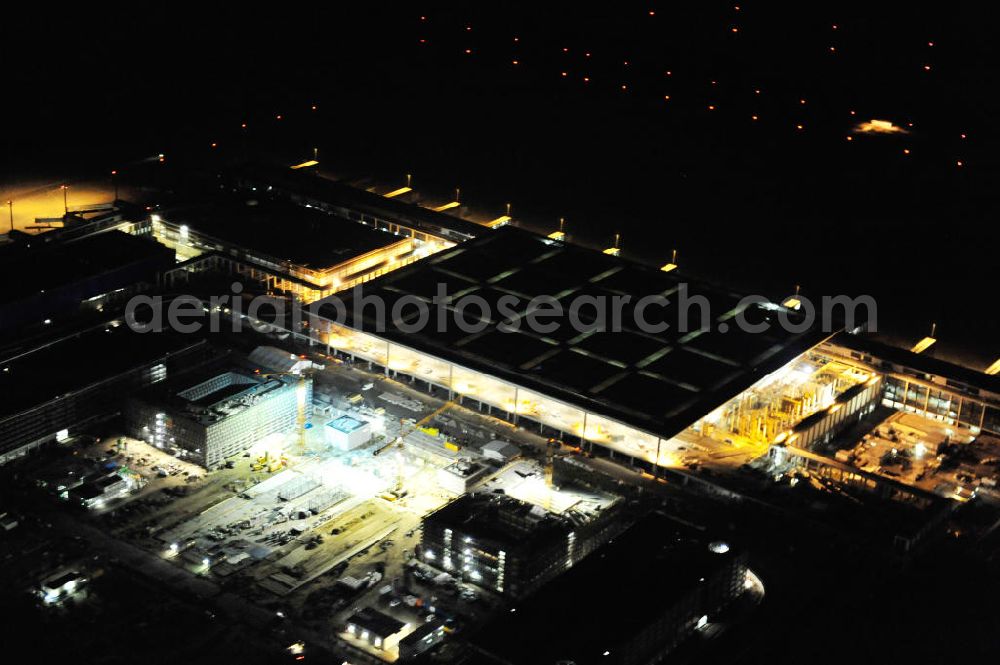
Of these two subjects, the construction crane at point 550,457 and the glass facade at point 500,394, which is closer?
the construction crane at point 550,457

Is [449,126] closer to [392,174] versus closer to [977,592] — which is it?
[392,174]

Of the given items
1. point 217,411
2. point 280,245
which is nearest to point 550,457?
point 217,411

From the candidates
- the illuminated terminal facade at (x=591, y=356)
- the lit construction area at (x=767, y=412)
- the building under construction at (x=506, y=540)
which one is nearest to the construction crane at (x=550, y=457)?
the illuminated terminal facade at (x=591, y=356)

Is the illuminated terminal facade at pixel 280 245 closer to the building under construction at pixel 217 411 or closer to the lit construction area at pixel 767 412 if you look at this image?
the building under construction at pixel 217 411

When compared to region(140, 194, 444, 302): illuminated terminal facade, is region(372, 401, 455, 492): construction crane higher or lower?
lower

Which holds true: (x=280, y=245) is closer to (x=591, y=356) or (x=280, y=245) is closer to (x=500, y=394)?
(x=500, y=394)

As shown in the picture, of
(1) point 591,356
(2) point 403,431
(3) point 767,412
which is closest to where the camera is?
(2) point 403,431

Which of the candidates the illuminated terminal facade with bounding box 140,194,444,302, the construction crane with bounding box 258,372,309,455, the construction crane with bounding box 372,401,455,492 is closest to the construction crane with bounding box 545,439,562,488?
the construction crane with bounding box 372,401,455,492

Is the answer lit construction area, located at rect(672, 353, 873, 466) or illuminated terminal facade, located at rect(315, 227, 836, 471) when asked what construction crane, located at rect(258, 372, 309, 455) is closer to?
illuminated terminal facade, located at rect(315, 227, 836, 471)
